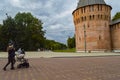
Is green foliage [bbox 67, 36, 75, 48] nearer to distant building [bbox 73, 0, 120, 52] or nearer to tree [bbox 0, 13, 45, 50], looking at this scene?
tree [bbox 0, 13, 45, 50]

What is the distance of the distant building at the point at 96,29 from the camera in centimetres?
6825

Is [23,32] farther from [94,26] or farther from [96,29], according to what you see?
[96,29]

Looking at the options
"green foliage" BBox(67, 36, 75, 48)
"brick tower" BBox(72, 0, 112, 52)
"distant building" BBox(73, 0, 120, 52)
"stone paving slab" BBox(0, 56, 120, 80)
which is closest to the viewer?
"stone paving slab" BBox(0, 56, 120, 80)

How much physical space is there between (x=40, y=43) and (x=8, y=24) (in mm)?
14867

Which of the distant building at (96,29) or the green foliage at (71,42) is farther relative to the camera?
the green foliage at (71,42)

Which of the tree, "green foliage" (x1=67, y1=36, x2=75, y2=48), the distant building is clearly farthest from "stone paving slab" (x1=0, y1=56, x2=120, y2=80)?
"green foliage" (x1=67, y1=36, x2=75, y2=48)

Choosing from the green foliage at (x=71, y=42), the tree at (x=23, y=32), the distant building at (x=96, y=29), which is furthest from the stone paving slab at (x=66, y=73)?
the green foliage at (x=71, y=42)

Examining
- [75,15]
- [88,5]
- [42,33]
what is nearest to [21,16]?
[42,33]

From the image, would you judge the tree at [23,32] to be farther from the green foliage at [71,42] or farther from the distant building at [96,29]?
the green foliage at [71,42]

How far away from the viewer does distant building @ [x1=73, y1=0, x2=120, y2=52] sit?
224ft

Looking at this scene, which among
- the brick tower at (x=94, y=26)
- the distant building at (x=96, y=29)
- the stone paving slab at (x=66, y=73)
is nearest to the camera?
the stone paving slab at (x=66, y=73)

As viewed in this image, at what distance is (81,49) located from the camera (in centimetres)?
7119

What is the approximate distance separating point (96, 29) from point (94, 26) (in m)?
1.09

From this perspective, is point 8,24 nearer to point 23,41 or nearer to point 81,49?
point 23,41
